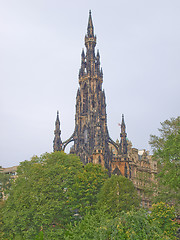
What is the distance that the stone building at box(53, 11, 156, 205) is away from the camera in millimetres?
80812

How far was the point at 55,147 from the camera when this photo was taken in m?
84.9

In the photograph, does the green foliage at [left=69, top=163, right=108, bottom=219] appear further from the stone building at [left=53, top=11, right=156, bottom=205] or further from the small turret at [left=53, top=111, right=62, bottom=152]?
the small turret at [left=53, top=111, right=62, bottom=152]

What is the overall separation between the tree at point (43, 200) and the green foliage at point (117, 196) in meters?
2.64

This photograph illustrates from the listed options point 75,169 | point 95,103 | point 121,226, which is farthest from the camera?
point 95,103

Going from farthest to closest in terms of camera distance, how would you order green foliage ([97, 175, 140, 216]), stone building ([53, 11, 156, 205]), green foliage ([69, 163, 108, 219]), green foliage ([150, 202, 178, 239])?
1. stone building ([53, 11, 156, 205])
2. green foliage ([69, 163, 108, 219])
3. green foliage ([97, 175, 140, 216])
4. green foliage ([150, 202, 178, 239])

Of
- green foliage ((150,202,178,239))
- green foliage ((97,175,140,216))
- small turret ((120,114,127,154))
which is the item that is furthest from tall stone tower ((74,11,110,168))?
green foliage ((150,202,178,239))

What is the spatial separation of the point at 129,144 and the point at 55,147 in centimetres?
2144

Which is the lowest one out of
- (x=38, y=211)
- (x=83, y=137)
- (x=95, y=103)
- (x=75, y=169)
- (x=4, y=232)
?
(x=4, y=232)

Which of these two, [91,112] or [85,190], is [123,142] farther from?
[85,190]

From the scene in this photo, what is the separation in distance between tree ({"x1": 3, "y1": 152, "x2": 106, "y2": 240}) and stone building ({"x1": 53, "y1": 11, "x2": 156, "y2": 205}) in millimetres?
29066

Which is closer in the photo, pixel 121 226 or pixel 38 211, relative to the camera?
pixel 121 226

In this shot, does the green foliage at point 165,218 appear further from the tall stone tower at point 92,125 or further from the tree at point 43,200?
the tall stone tower at point 92,125

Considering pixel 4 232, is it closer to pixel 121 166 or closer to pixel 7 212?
pixel 7 212

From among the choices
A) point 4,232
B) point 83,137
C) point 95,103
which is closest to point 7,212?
point 4,232
